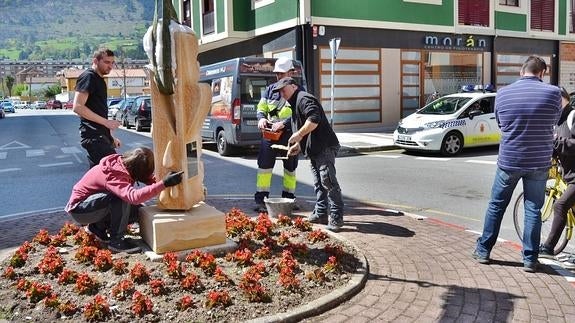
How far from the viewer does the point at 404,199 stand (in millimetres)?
8656

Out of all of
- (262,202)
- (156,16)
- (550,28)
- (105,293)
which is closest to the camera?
(105,293)

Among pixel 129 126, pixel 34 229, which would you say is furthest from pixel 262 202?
pixel 129 126

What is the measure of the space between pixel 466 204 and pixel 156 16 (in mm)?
5276

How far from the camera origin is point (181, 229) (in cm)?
500

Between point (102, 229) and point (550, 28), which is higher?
point (550, 28)

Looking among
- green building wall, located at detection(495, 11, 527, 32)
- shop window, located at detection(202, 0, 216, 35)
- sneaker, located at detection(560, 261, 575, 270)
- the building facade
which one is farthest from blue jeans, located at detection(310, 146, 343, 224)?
green building wall, located at detection(495, 11, 527, 32)

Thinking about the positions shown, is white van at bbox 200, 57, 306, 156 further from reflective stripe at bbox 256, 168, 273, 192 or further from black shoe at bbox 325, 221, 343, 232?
black shoe at bbox 325, 221, 343, 232

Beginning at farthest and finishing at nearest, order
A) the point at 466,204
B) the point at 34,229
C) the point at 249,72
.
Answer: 1. the point at 249,72
2. the point at 466,204
3. the point at 34,229

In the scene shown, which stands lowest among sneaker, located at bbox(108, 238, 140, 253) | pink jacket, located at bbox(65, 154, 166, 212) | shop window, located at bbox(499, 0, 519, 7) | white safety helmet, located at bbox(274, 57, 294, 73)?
sneaker, located at bbox(108, 238, 140, 253)

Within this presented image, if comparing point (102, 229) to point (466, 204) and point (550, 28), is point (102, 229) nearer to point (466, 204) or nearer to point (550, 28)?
point (466, 204)

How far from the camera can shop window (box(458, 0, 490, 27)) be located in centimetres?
2441

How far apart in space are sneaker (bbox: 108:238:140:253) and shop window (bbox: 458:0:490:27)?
2202 cm

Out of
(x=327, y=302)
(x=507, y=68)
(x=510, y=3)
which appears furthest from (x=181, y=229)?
(x=510, y=3)

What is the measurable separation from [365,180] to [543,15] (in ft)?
70.1
